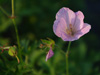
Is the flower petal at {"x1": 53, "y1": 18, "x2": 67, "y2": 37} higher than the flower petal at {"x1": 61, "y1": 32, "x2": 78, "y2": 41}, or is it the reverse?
the flower petal at {"x1": 53, "y1": 18, "x2": 67, "y2": 37}

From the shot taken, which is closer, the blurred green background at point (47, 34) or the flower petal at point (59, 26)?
the flower petal at point (59, 26)

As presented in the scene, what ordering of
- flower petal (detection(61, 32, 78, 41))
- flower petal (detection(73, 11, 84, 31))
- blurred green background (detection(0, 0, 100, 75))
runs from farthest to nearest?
1. blurred green background (detection(0, 0, 100, 75))
2. flower petal (detection(73, 11, 84, 31))
3. flower petal (detection(61, 32, 78, 41))

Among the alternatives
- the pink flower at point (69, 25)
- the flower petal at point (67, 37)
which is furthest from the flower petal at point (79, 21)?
the flower petal at point (67, 37)

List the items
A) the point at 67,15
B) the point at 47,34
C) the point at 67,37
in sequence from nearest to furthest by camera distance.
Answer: the point at 67,37 < the point at 67,15 < the point at 47,34

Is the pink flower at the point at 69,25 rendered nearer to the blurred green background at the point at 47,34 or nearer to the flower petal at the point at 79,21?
the flower petal at the point at 79,21

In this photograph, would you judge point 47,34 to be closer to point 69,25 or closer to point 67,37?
point 69,25

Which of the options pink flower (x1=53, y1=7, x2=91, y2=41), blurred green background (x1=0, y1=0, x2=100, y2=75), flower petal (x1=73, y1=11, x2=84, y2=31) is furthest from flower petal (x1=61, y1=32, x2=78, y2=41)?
blurred green background (x1=0, y1=0, x2=100, y2=75)

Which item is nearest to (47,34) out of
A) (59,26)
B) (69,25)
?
(69,25)

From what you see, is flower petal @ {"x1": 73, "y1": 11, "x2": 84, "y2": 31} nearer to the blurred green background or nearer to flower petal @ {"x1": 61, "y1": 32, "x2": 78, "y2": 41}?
flower petal @ {"x1": 61, "y1": 32, "x2": 78, "y2": 41}
